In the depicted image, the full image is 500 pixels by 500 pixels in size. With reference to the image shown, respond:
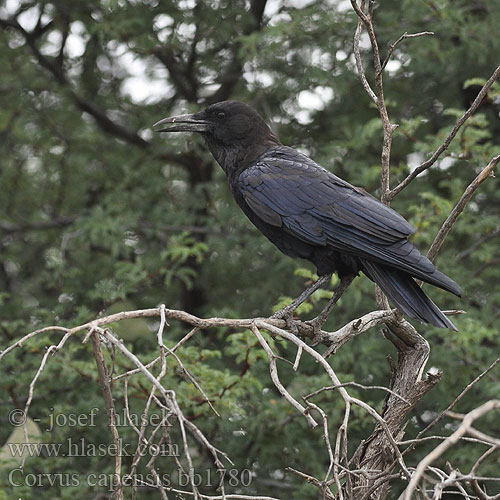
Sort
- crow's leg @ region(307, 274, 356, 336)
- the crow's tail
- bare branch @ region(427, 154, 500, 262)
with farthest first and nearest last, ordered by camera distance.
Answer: crow's leg @ region(307, 274, 356, 336) → the crow's tail → bare branch @ region(427, 154, 500, 262)

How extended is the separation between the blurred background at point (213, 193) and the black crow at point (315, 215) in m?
0.68

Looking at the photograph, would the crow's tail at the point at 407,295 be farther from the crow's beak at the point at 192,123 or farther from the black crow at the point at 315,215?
the crow's beak at the point at 192,123

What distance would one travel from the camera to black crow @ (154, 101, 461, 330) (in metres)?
3.46

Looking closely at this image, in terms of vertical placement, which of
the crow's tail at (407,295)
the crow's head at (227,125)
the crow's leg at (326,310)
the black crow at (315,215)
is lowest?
the crow's leg at (326,310)

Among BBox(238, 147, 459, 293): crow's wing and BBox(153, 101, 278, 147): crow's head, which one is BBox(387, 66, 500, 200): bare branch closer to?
BBox(238, 147, 459, 293): crow's wing

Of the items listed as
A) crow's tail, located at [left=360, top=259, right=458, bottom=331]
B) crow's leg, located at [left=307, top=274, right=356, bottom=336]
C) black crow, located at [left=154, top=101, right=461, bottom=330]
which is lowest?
crow's leg, located at [left=307, top=274, right=356, bottom=336]

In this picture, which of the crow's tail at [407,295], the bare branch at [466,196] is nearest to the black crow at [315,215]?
the crow's tail at [407,295]

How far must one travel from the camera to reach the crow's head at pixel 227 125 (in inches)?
182

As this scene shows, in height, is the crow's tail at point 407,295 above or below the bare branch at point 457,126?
below

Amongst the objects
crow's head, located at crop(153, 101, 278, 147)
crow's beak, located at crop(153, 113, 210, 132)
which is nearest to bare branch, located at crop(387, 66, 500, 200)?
crow's head, located at crop(153, 101, 278, 147)

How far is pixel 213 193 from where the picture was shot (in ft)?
20.7

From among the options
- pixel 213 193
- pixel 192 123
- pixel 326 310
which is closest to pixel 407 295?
pixel 326 310

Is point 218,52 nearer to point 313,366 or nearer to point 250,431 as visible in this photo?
point 313,366

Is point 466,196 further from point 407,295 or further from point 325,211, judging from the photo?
point 325,211
